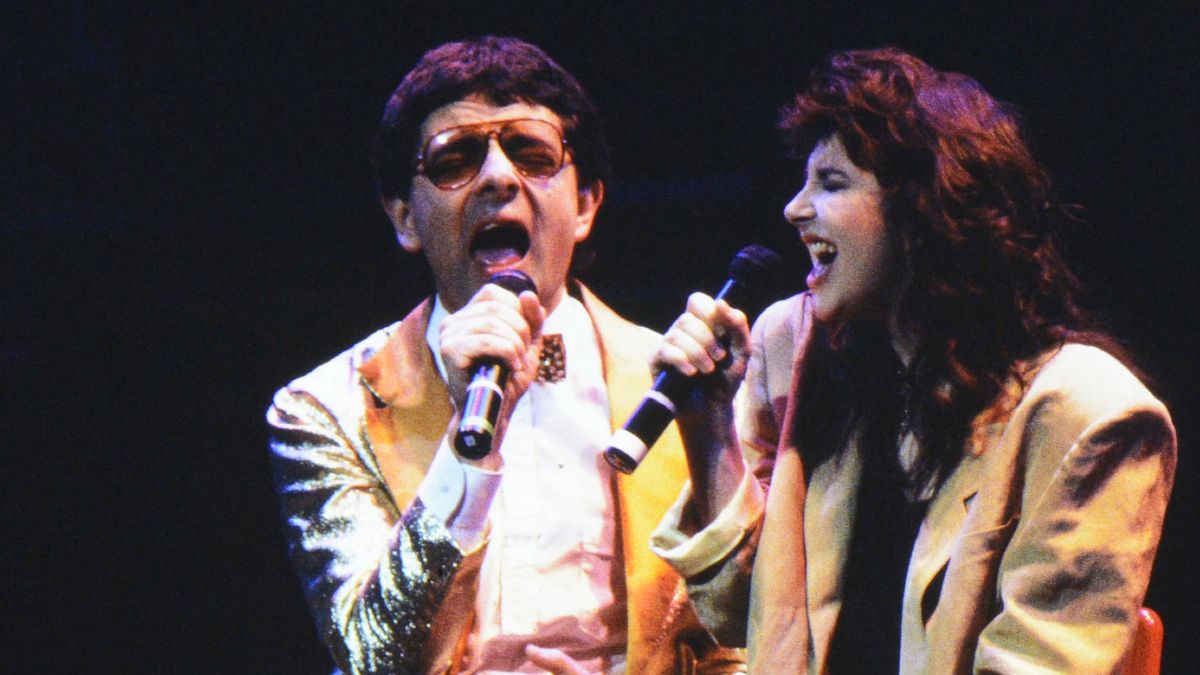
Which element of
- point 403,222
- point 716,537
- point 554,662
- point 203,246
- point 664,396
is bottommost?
point 554,662

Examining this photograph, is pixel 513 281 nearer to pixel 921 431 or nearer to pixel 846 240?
pixel 846 240

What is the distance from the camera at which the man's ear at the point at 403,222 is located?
2234mm

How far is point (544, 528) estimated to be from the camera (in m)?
2.07

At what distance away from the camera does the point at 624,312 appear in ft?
9.32

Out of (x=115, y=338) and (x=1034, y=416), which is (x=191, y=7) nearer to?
(x=115, y=338)

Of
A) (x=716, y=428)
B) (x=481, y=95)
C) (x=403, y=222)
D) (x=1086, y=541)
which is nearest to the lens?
(x=1086, y=541)

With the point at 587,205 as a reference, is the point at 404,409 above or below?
below

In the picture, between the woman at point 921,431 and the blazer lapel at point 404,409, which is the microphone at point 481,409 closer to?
the woman at point 921,431

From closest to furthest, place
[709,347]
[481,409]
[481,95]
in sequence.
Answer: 1. [481,409]
2. [709,347]
3. [481,95]

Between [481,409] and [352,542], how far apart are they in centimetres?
52

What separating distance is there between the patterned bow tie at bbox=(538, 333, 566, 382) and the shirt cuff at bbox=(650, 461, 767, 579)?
0.45 metres

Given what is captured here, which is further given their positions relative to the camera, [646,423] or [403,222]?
[403,222]

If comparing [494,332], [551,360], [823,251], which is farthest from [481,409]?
[551,360]

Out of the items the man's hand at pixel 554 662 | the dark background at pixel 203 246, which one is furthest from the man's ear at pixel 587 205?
the man's hand at pixel 554 662
